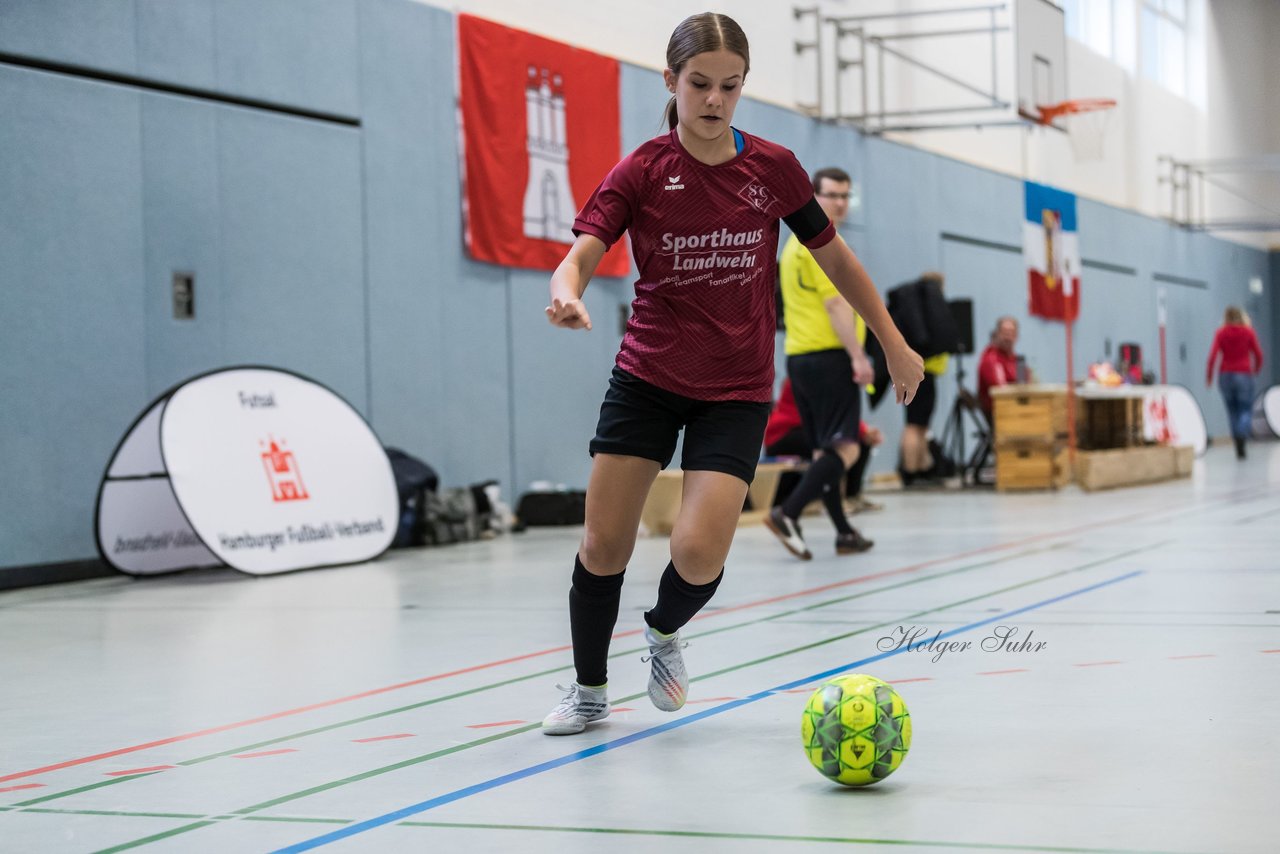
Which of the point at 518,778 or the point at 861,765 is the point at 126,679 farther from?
the point at 861,765

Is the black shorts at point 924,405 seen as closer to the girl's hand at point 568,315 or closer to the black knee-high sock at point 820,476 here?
the black knee-high sock at point 820,476

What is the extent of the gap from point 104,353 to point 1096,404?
1030cm

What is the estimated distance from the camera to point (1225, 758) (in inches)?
127

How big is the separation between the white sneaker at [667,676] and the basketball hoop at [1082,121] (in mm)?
15050

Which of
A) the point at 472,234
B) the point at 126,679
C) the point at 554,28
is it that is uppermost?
the point at 554,28

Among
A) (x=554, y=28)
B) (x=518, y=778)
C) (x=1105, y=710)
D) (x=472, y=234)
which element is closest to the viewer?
(x=518, y=778)

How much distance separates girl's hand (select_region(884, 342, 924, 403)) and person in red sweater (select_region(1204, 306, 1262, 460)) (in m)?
16.6

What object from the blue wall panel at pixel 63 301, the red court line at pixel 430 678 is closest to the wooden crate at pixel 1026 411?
the red court line at pixel 430 678

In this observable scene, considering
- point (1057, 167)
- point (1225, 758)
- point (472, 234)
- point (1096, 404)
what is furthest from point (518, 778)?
point (1057, 167)

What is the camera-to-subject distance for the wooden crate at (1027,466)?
14.6 meters

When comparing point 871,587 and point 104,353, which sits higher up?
point 104,353

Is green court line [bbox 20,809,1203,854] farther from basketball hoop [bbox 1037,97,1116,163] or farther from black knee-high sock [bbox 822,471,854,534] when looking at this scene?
basketball hoop [bbox 1037,97,1116,163]

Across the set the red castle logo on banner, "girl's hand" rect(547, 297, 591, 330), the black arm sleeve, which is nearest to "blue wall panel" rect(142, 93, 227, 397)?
the red castle logo on banner

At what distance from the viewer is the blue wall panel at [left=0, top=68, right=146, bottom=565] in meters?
8.28
